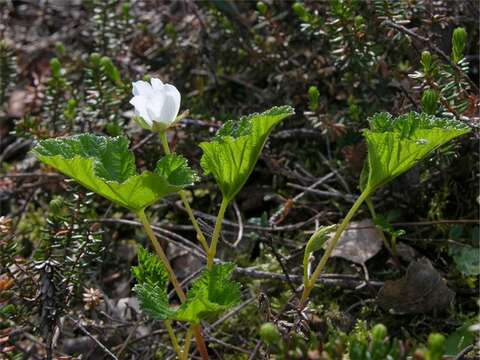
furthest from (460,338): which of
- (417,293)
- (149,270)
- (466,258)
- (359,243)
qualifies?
(149,270)

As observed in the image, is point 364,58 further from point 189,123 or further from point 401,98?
point 189,123

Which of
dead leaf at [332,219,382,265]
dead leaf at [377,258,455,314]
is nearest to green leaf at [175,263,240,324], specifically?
dead leaf at [377,258,455,314]

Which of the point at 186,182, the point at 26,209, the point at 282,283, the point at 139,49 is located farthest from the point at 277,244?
the point at 139,49

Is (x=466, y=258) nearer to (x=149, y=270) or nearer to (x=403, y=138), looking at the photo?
(x=403, y=138)

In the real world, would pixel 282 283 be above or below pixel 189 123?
below

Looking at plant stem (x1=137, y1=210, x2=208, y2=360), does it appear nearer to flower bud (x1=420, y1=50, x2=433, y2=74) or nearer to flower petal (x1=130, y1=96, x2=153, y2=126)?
flower petal (x1=130, y1=96, x2=153, y2=126)

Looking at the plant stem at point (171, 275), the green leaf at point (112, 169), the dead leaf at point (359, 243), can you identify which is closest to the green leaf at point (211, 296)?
the plant stem at point (171, 275)
